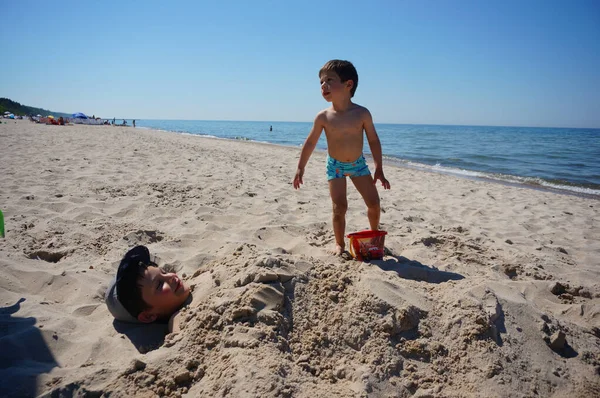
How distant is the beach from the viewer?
5.27 feet

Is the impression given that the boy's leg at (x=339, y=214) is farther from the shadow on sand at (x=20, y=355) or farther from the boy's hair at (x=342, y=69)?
the shadow on sand at (x=20, y=355)

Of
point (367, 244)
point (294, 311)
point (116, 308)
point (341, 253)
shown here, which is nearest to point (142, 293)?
point (116, 308)

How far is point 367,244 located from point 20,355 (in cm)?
237

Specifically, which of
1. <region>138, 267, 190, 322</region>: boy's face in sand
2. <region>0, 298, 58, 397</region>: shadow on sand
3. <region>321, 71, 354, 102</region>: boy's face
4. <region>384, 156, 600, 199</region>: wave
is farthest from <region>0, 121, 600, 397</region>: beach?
<region>384, 156, 600, 199</region>: wave

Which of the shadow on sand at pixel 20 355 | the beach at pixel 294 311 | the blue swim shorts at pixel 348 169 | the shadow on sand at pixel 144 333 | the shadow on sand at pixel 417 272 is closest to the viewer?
the shadow on sand at pixel 20 355

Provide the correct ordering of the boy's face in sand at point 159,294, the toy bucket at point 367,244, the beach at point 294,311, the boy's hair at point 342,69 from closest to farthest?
1. the beach at point 294,311
2. the boy's face in sand at point 159,294
3. the toy bucket at point 367,244
4. the boy's hair at point 342,69

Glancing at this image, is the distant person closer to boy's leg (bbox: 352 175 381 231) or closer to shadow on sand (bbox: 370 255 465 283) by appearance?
shadow on sand (bbox: 370 255 465 283)

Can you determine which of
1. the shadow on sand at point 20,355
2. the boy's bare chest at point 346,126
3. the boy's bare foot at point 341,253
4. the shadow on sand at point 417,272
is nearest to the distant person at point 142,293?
the shadow on sand at point 20,355

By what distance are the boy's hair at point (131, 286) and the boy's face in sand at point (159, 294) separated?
27mm

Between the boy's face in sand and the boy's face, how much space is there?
2.03 m

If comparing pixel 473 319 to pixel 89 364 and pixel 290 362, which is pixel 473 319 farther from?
pixel 89 364

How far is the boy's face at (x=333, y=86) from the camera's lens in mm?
2984

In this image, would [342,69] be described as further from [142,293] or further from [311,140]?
[142,293]

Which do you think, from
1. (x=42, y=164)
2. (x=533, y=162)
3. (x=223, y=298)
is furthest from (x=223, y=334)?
(x=533, y=162)
